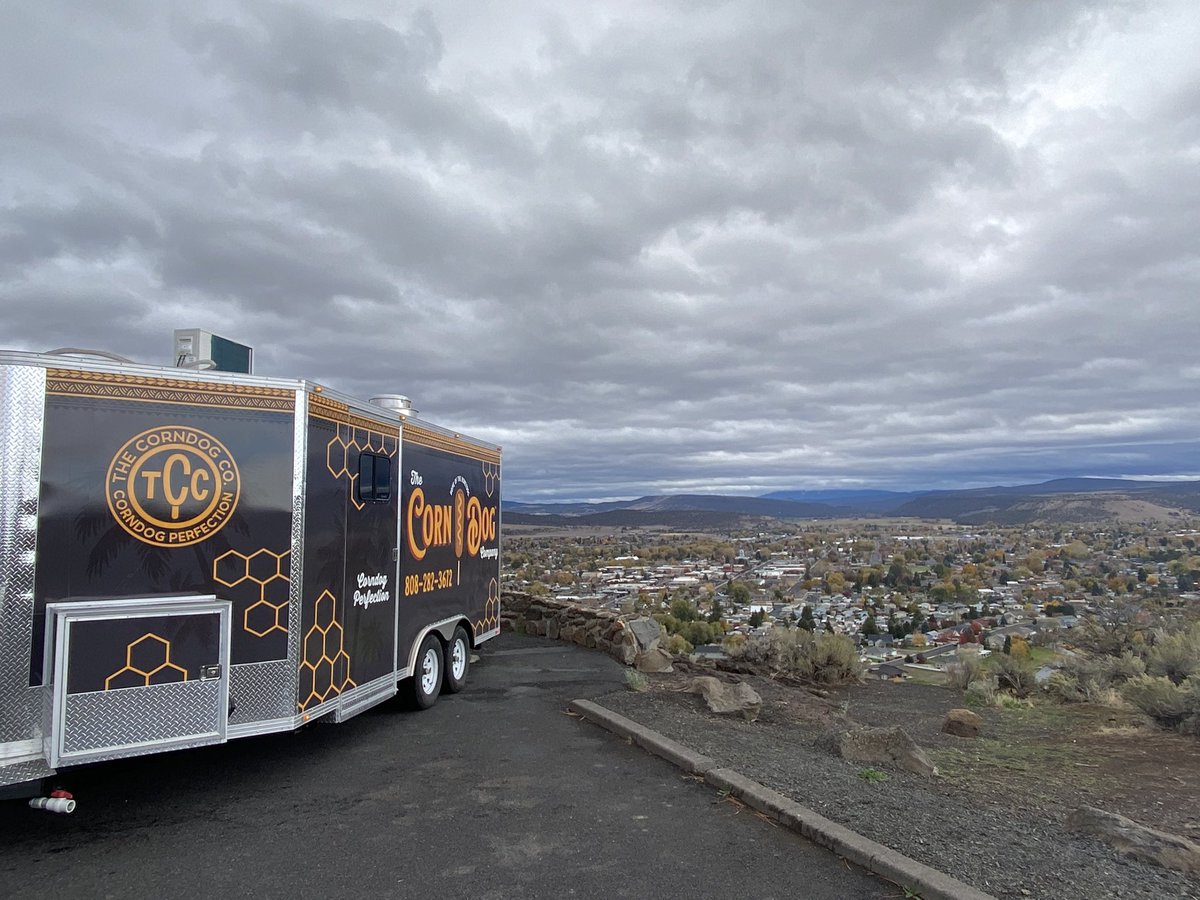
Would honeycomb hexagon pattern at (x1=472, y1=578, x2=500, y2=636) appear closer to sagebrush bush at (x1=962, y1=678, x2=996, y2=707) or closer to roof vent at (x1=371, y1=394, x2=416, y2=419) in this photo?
roof vent at (x1=371, y1=394, x2=416, y2=419)

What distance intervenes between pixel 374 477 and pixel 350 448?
533 millimetres

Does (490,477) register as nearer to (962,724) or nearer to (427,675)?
(427,675)

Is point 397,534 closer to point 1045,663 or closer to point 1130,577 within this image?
point 1045,663

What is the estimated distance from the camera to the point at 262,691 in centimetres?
596

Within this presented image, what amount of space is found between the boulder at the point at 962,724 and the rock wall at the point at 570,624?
4.61 metres

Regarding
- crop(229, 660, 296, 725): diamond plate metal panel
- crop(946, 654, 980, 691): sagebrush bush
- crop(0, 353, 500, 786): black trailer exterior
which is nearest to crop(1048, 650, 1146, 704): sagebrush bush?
crop(946, 654, 980, 691): sagebrush bush

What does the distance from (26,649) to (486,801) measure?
10.7ft

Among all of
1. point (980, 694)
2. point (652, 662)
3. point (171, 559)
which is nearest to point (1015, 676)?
point (980, 694)

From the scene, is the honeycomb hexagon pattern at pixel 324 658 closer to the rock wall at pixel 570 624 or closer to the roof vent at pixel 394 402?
the roof vent at pixel 394 402

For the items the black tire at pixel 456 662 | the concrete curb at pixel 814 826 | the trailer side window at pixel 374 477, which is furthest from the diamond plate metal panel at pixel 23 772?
the black tire at pixel 456 662

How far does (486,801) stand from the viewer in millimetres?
5988

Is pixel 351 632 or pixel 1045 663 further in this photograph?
pixel 1045 663

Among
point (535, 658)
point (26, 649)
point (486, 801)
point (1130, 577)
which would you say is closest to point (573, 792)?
point (486, 801)

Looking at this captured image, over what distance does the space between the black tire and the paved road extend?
1.81 meters
